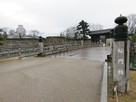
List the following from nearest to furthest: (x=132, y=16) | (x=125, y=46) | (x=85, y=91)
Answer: (x=125, y=46) < (x=85, y=91) < (x=132, y=16)

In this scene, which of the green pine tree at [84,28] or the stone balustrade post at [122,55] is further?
the green pine tree at [84,28]

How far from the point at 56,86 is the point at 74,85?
1.59ft

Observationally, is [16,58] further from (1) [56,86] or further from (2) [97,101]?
(2) [97,101]

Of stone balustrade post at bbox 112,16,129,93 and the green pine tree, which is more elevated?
the green pine tree

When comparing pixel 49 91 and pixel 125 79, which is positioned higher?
pixel 125 79

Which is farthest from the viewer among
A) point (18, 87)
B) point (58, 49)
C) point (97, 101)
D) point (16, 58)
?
point (58, 49)

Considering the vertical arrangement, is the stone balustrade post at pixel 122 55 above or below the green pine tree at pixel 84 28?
below

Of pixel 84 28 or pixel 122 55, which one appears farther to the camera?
pixel 84 28

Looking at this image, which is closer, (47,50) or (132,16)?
(47,50)

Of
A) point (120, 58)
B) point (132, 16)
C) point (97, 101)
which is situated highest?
point (132, 16)

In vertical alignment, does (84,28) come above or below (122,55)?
above

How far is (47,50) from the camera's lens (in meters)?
12.2

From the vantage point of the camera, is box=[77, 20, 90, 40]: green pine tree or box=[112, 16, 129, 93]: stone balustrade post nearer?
box=[112, 16, 129, 93]: stone balustrade post

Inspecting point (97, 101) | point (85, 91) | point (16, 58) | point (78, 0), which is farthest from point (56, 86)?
point (78, 0)
